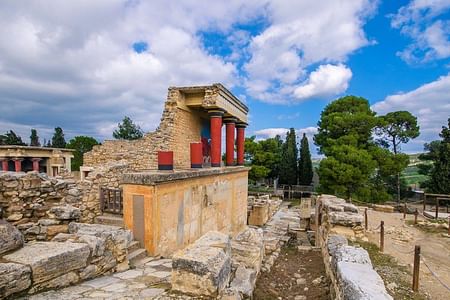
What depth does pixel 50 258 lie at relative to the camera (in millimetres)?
3080

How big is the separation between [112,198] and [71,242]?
3534mm

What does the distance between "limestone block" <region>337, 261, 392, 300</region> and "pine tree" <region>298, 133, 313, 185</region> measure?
27.7m

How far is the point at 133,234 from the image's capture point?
515 cm

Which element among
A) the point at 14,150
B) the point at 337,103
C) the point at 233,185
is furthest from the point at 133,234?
the point at 337,103

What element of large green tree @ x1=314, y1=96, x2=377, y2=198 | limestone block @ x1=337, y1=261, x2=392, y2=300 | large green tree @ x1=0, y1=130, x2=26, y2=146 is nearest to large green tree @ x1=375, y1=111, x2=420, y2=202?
large green tree @ x1=314, y1=96, x2=377, y2=198

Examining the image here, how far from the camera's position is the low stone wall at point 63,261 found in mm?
2771

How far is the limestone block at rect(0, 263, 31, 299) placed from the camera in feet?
8.61

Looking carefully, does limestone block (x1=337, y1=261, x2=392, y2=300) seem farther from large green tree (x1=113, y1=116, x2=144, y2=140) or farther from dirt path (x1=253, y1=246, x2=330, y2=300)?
large green tree (x1=113, y1=116, x2=144, y2=140)

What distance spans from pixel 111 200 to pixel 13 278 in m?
4.55

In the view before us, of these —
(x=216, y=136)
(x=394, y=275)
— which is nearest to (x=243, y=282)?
(x=394, y=275)

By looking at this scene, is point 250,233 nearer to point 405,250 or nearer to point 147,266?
point 147,266

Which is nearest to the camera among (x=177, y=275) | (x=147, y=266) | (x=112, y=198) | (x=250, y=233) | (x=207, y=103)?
(x=177, y=275)

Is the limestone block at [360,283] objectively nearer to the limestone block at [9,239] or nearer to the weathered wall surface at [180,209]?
the weathered wall surface at [180,209]

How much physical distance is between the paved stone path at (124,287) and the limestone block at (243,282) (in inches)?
39.7
